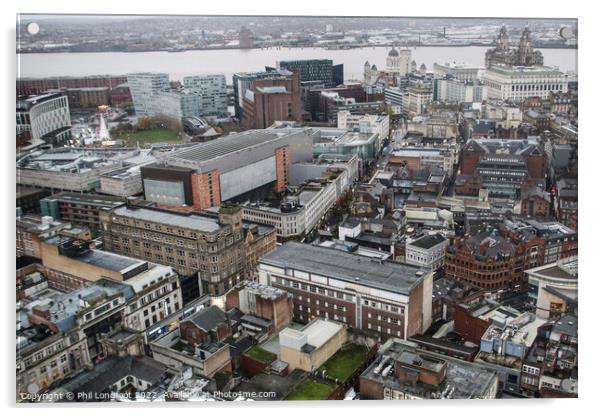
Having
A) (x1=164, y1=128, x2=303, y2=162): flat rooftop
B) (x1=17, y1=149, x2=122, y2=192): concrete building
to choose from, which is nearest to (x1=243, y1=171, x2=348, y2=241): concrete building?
(x1=164, y1=128, x2=303, y2=162): flat rooftop

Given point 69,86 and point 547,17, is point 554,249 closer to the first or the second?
point 547,17

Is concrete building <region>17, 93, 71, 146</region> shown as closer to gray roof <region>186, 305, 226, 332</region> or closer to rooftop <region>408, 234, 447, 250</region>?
gray roof <region>186, 305, 226, 332</region>

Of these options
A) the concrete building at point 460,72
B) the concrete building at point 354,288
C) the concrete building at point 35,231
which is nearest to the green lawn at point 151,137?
the concrete building at point 35,231

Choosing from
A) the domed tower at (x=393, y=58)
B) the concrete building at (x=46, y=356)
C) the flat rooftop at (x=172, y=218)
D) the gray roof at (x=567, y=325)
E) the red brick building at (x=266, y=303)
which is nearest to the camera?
the concrete building at (x=46, y=356)

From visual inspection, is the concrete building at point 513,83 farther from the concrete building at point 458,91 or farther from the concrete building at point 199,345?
the concrete building at point 199,345

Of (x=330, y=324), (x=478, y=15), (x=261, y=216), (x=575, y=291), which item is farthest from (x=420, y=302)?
(x=261, y=216)

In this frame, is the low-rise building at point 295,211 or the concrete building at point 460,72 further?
the concrete building at point 460,72
